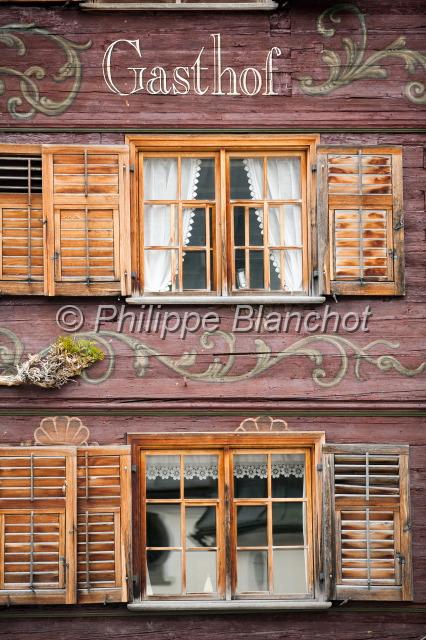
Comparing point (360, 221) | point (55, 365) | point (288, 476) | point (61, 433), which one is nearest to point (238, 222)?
point (360, 221)

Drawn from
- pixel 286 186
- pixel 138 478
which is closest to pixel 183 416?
pixel 138 478

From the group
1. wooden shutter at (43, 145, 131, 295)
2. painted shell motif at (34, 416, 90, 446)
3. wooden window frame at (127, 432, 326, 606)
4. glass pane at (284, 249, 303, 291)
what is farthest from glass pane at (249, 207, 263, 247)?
painted shell motif at (34, 416, 90, 446)

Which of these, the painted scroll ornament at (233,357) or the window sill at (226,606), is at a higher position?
the painted scroll ornament at (233,357)

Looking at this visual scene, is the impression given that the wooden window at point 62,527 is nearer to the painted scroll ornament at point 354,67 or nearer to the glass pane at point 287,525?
the glass pane at point 287,525

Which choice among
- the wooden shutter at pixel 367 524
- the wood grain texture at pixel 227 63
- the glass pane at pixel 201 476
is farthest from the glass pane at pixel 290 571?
the wood grain texture at pixel 227 63

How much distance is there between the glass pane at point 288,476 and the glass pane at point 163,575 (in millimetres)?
1074

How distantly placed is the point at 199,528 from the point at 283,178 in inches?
128

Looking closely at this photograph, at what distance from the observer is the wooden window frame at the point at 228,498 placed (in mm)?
8789

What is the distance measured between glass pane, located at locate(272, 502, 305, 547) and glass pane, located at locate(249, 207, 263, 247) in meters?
2.36

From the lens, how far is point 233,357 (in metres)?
8.91

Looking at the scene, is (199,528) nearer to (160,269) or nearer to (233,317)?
(233,317)

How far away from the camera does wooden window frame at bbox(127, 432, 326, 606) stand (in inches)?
346

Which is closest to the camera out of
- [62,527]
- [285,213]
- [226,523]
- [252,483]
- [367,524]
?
[62,527]
